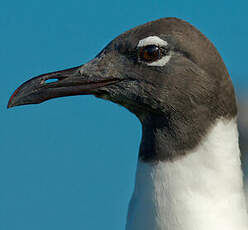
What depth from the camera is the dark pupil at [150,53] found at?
3348 mm

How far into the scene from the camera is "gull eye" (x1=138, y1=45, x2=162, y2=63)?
3348 millimetres

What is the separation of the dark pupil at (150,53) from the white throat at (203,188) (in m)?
0.61

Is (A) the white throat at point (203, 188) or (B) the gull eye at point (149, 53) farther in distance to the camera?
(B) the gull eye at point (149, 53)

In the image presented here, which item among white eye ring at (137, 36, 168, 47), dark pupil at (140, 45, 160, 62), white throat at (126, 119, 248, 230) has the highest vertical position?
white eye ring at (137, 36, 168, 47)

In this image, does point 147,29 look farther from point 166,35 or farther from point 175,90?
point 175,90

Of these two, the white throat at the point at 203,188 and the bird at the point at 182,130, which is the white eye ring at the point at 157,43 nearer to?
the bird at the point at 182,130

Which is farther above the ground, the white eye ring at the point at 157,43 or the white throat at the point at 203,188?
the white eye ring at the point at 157,43

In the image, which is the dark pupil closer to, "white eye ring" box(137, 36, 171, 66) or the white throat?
"white eye ring" box(137, 36, 171, 66)

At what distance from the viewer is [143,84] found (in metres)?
3.42

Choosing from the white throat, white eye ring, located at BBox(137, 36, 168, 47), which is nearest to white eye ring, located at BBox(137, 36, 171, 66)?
white eye ring, located at BBox(137, 36, 168, 47)

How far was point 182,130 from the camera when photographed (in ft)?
10.7

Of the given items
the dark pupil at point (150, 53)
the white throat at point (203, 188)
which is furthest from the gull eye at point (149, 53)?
the white throat at point (203, 188)

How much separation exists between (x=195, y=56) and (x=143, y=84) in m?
0.40

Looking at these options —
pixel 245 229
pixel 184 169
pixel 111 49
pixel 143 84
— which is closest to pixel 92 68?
pixel 111 49
